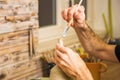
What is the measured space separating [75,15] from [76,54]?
365 mm

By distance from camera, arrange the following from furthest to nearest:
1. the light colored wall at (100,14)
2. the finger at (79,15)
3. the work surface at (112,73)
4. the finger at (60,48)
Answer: the light colored wall at (100,14) → the work surface at (112,73) → the finger at (79,15) → the finger at (60,48)

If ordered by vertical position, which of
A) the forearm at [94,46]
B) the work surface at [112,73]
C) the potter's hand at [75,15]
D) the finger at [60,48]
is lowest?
the work surface at [112,73]

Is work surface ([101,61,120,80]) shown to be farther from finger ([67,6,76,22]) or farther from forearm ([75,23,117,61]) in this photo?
finger ([67,6,76,22])

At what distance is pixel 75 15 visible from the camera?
1234 mm

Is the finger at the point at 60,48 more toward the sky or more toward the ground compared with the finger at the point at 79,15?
more toward the ground

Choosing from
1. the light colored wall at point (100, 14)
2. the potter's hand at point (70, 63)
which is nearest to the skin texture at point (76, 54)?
the potter's hand at point (70, 63)

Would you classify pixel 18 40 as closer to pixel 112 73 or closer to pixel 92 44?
pixel 92 44

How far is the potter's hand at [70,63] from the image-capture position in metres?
0.87

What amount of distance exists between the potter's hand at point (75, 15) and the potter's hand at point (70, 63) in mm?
283

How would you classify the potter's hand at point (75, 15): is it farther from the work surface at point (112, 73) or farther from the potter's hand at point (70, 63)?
the work surface at point (112, 73)

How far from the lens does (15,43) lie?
149cm

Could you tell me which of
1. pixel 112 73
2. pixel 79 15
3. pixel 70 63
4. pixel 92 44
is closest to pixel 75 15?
pixel 79 15

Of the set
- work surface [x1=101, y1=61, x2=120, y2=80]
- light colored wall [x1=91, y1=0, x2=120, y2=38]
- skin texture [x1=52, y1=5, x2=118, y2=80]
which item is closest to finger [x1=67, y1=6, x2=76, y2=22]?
skin texture [x1=52, y1=5, x2=118, y2=80]

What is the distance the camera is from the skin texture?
879 mm
